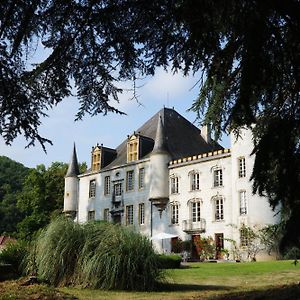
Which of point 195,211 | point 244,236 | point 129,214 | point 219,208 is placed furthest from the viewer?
point 129,214

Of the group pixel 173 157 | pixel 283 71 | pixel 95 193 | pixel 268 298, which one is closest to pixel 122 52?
pixel 283 71

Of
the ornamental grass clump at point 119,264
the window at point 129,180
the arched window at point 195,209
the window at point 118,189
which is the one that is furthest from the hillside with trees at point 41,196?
the ornamental grass clump at point 119,264

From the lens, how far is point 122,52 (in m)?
6.51

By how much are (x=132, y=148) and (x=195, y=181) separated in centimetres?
667

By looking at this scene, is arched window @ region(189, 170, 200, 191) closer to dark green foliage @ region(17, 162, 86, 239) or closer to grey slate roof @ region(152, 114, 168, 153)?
grey slate roof @ region(152, 114, 168, 153)

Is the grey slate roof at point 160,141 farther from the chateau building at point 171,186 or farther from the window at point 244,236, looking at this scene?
the window at point 244,236

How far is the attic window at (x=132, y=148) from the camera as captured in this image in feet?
127

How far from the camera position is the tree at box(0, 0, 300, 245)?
5879 mm

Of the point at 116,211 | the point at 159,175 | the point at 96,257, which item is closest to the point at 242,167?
the point at 159,175

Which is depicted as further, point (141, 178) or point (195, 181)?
point (141, 178)

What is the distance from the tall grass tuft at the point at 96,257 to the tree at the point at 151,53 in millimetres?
4414

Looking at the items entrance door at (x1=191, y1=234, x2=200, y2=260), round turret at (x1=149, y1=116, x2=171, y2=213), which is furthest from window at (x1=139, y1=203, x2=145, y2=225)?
entrance door at (x1=191, y1=234, x2=200, y2=260)

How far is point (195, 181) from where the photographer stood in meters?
35.2

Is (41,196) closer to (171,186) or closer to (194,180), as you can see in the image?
(171,186)
